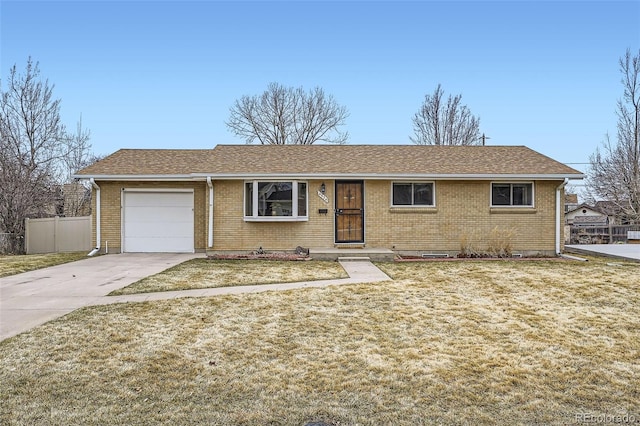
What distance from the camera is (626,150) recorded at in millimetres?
23016

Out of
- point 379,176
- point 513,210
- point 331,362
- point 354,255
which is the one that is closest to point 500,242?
point 513,210

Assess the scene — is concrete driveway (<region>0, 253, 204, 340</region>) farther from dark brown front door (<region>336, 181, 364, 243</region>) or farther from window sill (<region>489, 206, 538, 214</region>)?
window sill (<region>489, 206, 538, 214</region>)

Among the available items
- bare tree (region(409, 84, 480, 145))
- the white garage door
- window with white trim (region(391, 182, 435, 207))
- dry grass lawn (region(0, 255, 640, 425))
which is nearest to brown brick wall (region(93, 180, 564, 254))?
window with white trim (region(391, 182, 435, 207))

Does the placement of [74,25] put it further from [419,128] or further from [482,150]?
[419,128]

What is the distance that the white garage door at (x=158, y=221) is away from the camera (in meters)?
13.9

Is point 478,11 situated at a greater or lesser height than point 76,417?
greater

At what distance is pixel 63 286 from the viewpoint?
25.9ft

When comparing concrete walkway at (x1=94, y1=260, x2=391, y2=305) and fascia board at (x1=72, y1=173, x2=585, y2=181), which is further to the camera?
fascia board at (x1=72, y1=173, x2=585, y2=181)

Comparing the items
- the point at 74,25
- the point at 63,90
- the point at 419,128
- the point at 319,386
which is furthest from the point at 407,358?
the point at 419,128

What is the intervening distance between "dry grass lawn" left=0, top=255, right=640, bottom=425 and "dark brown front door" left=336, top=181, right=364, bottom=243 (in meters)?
6.21

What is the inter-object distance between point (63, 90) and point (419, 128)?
22079mm

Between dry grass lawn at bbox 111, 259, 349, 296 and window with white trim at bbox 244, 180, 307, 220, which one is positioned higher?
window with white trim at bbox 244, 180, 307, 220

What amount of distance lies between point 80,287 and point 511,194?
40.1 feet

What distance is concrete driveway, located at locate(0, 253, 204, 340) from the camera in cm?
569
